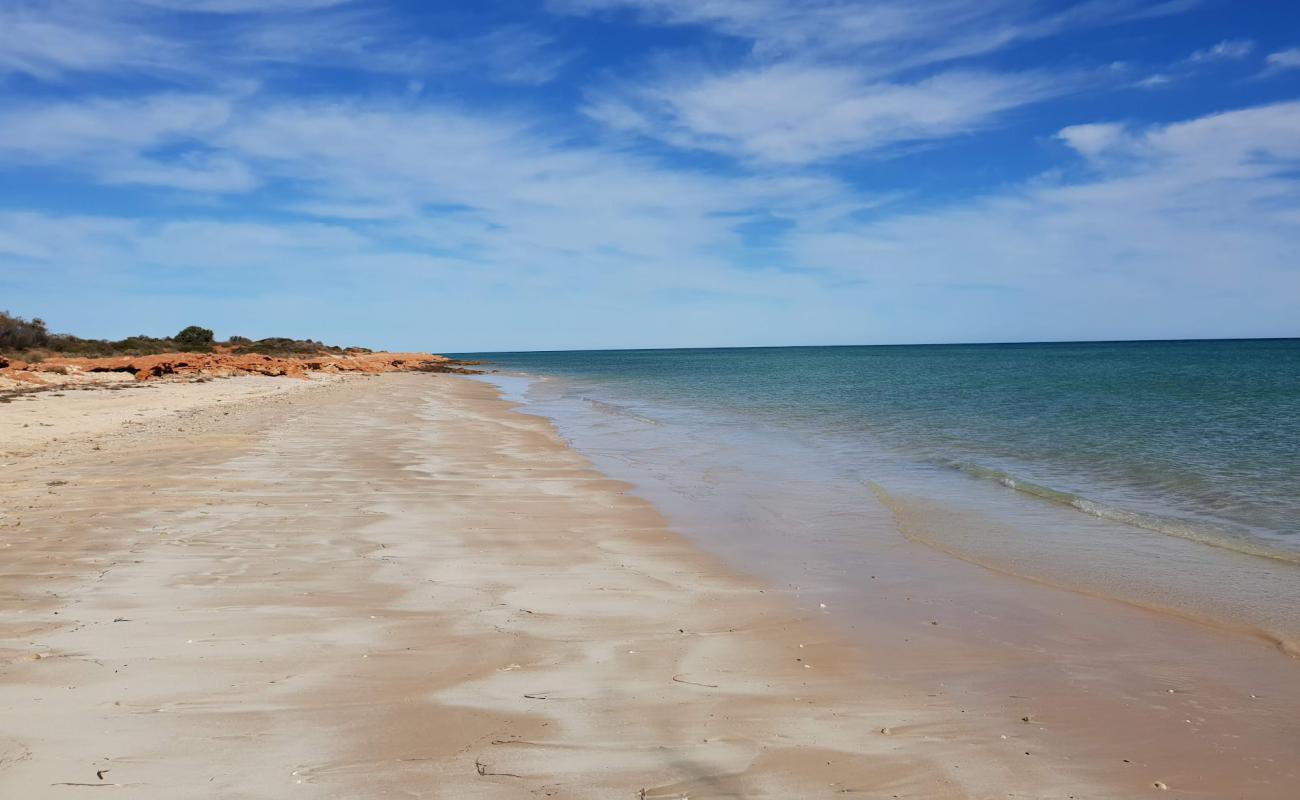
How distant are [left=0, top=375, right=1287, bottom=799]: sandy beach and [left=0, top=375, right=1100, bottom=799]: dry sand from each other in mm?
19

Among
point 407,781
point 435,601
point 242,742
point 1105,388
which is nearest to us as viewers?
point 407,781

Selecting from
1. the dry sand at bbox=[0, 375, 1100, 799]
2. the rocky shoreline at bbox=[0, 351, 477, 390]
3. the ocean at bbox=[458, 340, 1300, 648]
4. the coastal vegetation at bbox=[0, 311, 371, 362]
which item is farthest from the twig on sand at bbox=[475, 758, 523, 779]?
the coastal vegetation at bbox=[0, 311, 371, 362]

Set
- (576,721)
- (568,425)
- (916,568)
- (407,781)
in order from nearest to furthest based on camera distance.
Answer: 1. (407,781)
2. (576,721)
3. (916,568)
4. (568,425)

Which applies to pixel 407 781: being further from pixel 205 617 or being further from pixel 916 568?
pixel 916 568

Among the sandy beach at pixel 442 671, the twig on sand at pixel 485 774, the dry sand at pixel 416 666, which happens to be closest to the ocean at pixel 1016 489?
the sandy beach at pixel 442 671

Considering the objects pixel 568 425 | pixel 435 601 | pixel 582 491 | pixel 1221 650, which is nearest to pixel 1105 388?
pixel 568 425

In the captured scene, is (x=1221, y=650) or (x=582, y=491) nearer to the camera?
(x=1221, y=650)

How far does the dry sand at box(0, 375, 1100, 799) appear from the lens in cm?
370

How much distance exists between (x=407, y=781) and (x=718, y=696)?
181 centimetres

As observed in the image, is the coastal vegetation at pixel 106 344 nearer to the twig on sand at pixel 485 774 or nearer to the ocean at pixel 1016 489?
the ocean at pixel 1016 489

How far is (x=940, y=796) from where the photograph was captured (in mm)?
3631

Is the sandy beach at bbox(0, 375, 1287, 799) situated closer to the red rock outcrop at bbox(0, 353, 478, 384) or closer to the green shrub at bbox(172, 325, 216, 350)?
the red rock outcrop at bbox(0, 353, 478, 384)

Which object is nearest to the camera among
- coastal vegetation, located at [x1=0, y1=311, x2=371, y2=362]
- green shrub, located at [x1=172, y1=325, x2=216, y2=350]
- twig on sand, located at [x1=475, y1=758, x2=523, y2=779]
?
twig on sand, located at [x1=475, y1=758, x2=523, y2=779]

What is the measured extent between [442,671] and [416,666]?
0.20 meters
